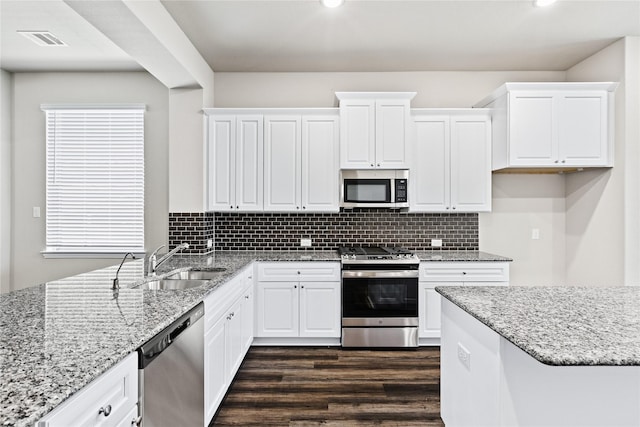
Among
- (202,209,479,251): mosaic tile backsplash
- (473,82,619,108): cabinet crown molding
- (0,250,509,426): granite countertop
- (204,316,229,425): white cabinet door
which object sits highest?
(473,82,619,108): cabinet crown molding

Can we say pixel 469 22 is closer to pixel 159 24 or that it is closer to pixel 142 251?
pixel 159 24

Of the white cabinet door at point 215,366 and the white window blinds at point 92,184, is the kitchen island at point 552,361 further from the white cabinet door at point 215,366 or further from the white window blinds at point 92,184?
the white window blinds at point 92,184

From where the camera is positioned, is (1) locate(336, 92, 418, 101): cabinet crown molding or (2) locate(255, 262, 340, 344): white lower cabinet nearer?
(2) locate(255, 262, 340, 344): white lower cabinet

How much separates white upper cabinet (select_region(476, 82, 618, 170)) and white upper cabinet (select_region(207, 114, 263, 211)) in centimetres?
248

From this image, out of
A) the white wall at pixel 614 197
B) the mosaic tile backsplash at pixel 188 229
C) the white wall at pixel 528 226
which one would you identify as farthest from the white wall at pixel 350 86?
the mosaic tile backsplash at pixel 188 229

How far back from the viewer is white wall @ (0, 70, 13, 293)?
4.05m

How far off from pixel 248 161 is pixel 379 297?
1.89 metres

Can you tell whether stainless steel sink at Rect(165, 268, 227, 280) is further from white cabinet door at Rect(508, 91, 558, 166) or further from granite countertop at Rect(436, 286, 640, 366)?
white cabinet door at Rect(508, 91, 558, 166)

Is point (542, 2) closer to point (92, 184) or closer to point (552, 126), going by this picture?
point (552, 126)

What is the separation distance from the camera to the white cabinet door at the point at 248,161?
3844 mm

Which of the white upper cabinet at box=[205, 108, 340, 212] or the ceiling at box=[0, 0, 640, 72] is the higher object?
the ceiling at box=[0, 0, 640, 72]

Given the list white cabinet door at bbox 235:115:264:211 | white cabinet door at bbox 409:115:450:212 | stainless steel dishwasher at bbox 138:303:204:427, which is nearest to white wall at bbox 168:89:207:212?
white cabinet door at bbox 235:115:264:211

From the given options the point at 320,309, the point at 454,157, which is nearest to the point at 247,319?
the point at 320,309

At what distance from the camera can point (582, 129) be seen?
356cm
